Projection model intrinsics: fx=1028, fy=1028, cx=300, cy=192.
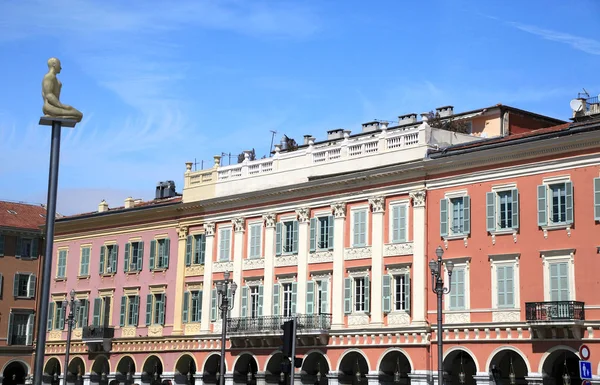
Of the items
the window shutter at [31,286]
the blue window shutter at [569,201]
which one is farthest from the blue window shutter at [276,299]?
the window shutter at [31,286]

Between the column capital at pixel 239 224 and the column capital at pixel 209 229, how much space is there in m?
1.91

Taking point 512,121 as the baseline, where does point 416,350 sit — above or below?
below

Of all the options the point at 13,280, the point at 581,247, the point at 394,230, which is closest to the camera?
the point at 581,247

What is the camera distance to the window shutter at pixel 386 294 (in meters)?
49.0

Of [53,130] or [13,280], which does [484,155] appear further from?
[13,280]

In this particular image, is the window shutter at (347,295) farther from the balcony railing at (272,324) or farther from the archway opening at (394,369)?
the archway opening at (394,369)

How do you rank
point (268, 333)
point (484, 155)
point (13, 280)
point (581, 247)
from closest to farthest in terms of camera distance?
point (581, 247)
point (484, 155)
point (268, 333)
point (13, 280)

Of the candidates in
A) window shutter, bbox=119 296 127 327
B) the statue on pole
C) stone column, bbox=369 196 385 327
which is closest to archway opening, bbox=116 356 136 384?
window shutter, bbox=119 296 127 327

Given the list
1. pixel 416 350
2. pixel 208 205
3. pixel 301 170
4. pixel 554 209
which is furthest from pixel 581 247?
pixel 208 205

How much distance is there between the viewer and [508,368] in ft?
149

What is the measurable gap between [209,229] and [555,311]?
80.0 ft

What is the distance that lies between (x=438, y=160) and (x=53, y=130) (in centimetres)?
2864

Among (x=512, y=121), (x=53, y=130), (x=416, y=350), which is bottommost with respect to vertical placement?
(x=416, y=350)

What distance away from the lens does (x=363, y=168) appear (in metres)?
51.8
